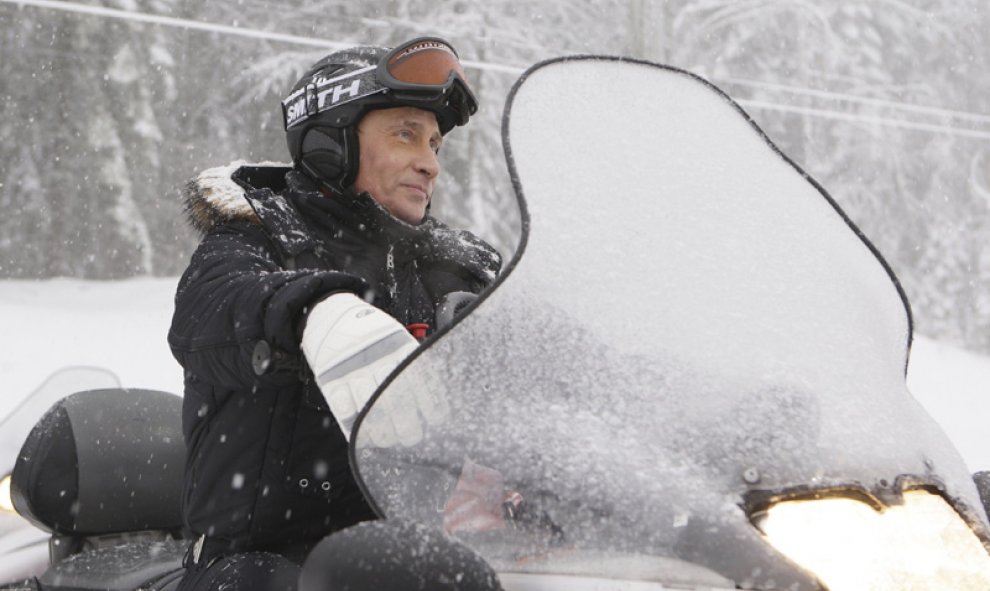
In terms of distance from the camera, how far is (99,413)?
9.23 ft

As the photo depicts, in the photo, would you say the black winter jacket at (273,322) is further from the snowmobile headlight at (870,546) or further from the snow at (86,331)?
the snow at (86,331)

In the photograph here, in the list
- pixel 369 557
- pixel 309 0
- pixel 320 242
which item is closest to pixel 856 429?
pixel 369 557

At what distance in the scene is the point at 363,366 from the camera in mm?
1357

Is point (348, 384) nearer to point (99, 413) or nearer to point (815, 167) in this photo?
point (99, 413)

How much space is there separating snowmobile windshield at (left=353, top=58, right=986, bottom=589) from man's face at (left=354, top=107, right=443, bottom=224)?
1048 millimetres

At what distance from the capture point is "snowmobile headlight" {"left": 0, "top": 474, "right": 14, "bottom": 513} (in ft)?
10.00

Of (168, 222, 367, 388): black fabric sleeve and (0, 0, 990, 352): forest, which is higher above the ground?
(0, 0, 990, 352): forest

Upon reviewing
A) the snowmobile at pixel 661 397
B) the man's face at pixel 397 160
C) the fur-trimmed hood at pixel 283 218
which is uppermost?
the man's face at pixel 397 160

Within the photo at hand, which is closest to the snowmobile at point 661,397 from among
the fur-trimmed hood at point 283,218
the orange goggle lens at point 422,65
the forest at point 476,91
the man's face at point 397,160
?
the orange goggle lens at point 422,65

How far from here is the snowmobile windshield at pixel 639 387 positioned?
1.15m

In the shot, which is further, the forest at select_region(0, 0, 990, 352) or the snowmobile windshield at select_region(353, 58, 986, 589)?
the forest at select_region(0, 0, 990, 352)

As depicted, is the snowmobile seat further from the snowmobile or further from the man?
the snowmobile

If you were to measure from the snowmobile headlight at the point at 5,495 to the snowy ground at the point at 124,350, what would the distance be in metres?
9.26

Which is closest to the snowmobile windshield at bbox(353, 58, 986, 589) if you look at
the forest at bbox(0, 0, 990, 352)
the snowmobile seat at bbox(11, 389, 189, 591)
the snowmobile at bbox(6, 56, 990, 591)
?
the snowmobile at bbox(6, 56, 990, 591)
